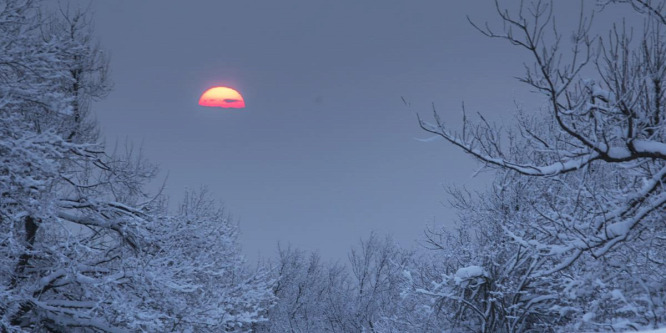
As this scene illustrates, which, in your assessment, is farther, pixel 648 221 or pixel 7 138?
pixel 7 138

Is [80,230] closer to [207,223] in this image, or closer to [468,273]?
[207,223]

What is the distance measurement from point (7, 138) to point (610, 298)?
29.5 feet

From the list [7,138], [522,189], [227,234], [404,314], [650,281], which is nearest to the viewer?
[650,281]

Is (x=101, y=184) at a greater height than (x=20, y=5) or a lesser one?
lesser

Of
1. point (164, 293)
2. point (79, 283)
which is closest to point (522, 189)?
point (164, 293)

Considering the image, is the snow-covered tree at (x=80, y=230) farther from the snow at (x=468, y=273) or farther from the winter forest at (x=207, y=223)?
the snow at (x=468, y=273)

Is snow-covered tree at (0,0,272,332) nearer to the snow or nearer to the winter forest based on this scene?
the winter forest

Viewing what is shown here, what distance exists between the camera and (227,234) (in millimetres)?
13391

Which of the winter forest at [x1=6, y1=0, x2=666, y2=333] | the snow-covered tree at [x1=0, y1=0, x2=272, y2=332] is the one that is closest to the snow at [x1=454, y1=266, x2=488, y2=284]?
the winter forest at [x1=6, y1=0, x2=666, y2=333]

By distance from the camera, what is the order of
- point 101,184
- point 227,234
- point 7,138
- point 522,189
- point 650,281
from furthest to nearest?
1. point 522,189
2. point 227,234
3. point 101,184
4. point 7,138
5. point 650,281

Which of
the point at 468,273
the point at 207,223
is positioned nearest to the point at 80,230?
the point at 207,223

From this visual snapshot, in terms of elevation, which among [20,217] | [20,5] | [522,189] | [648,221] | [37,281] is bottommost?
[37,281]

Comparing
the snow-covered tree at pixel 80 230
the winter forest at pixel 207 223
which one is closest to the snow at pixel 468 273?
the winter forest at pixel 207 223

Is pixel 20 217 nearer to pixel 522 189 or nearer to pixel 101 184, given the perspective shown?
pixel 101 184
